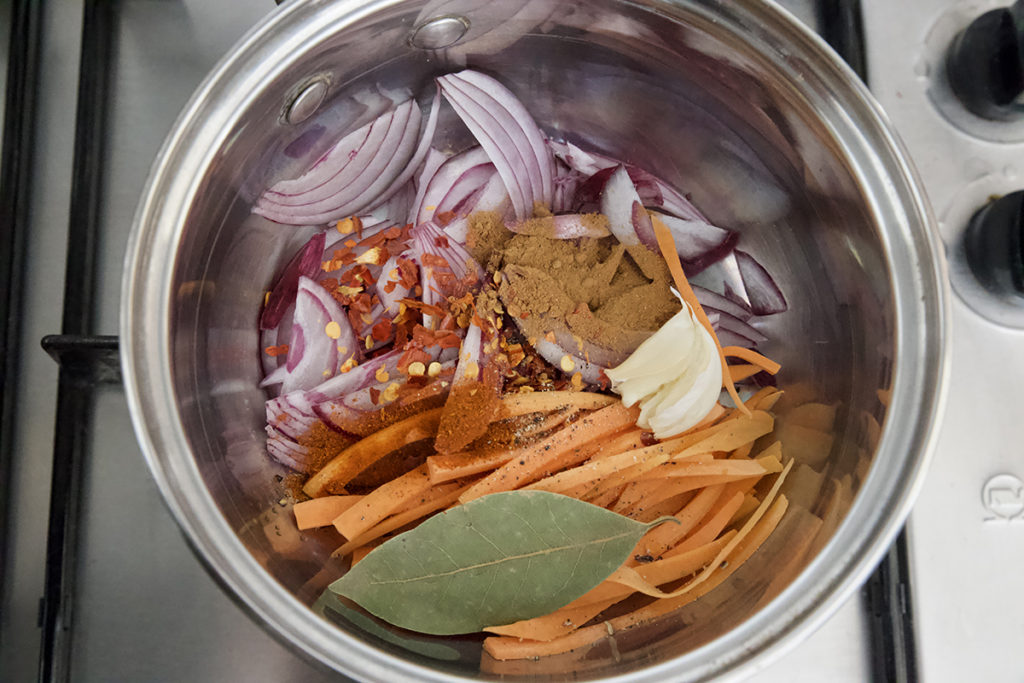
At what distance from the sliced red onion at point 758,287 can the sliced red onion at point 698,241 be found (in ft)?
0.07

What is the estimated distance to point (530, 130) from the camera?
2.65 ft

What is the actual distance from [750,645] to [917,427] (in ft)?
0.82

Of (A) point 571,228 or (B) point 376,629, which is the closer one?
(B) point 376,629

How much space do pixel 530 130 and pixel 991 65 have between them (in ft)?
1.88

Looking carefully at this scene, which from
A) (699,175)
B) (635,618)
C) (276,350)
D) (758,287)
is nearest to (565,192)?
(699,175)

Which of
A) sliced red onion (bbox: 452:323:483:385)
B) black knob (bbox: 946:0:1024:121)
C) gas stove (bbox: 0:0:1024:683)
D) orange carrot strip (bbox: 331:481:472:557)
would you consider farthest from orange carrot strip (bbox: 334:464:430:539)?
black knob (bbox: 946:0:1024:121)

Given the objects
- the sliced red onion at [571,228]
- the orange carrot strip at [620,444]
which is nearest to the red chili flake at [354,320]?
the sliced red onion at [571,228]

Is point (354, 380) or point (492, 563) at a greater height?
point (354, 380)

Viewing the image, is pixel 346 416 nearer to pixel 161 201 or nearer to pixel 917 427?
pixel 161 201

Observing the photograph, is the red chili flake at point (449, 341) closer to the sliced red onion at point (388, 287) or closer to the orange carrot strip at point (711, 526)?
the sliced red onion at point (388, 287)

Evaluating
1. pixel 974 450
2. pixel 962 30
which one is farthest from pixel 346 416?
pixel 962 30

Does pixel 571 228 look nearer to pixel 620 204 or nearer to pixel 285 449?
pixel 620 204

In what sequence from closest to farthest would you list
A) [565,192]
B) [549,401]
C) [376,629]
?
[376,629] < [549,401] < [565,192]

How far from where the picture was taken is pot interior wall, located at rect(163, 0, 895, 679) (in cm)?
62
